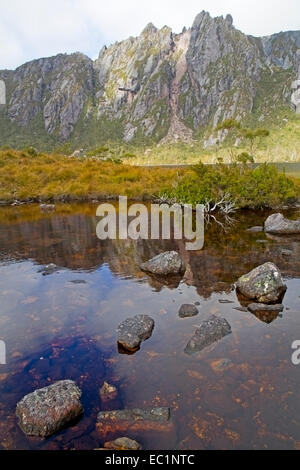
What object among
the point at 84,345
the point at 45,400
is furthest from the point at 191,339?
the point at 45,400

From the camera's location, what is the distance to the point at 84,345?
12.4 metres

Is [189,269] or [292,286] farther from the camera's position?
[189,269]

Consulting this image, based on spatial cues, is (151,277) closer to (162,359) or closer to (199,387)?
(162,359)

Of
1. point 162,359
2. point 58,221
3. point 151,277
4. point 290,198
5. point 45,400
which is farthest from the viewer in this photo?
point 290,198

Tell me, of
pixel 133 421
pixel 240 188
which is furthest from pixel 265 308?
pixel 240 188

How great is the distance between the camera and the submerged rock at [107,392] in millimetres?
9626

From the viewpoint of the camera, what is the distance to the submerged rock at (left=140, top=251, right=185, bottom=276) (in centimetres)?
1984

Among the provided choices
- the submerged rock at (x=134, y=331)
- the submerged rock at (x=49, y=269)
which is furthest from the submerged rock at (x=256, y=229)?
the submerged rock at (x=134, y=331)

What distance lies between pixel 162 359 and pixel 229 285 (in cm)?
757

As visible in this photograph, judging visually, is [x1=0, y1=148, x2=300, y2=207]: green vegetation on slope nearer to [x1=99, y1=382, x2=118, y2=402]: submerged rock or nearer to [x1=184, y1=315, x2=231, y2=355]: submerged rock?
[x1=184, y1=315, x2=231, y2=355]: submerged rock

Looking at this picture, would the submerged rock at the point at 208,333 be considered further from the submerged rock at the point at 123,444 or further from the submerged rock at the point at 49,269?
the submerged rock at the point at 49,269

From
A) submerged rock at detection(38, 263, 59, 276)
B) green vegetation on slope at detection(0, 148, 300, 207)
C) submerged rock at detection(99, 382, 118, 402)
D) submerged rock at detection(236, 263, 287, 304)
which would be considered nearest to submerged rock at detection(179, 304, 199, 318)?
submerged rock at detection(236, 263, 287, 304)

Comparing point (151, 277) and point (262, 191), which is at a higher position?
point (262, 191)
